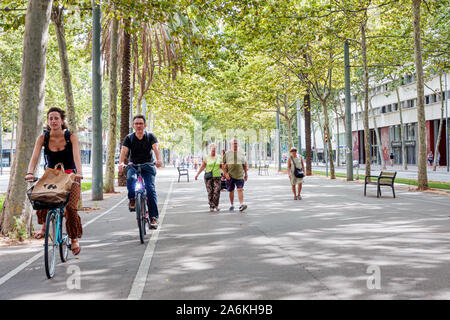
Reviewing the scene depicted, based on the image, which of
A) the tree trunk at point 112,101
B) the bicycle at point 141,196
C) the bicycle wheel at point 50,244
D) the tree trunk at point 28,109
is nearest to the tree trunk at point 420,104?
the tree trunk at point 112,101

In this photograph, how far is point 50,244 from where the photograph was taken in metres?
5.75

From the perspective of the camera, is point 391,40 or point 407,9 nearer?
point 407,9

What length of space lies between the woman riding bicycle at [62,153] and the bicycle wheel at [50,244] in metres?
0.37

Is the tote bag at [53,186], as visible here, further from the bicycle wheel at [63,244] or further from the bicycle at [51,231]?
the bicycle wheel at [63,244]

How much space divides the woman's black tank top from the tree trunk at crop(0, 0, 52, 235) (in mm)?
2369

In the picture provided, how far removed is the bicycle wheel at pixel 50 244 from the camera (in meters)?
5.50

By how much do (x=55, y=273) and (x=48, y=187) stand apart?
987 mm

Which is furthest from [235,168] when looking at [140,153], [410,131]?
[410,131]

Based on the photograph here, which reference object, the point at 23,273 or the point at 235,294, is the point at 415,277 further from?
the point at 23,273

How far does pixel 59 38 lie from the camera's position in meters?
13.8

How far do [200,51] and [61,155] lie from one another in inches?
296

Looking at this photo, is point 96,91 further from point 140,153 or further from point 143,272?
point 143,272
